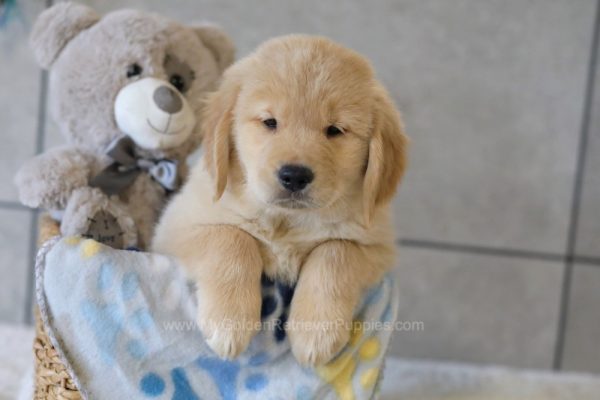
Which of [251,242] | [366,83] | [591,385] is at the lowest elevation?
[591,385]

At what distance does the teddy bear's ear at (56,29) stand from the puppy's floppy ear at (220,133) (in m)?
0.53

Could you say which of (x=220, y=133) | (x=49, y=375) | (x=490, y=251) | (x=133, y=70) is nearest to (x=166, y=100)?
(x=133, y=70)

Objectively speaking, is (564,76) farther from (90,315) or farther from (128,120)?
(90,315)

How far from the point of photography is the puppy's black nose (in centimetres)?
126

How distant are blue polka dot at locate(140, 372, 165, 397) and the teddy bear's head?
63 cm

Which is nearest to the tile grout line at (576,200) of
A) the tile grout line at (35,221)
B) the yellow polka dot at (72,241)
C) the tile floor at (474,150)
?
the tile floor at (474,150)

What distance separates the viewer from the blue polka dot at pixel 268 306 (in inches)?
53.1

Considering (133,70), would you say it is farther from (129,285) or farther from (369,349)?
(369,349)

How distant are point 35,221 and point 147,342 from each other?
1.38 meters

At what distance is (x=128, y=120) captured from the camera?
1.64m

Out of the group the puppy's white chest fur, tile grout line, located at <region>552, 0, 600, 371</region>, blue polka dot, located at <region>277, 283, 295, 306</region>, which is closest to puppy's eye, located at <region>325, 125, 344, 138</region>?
the puppy's white chest fur

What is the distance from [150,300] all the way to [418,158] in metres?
1.36

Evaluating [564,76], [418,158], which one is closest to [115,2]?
[418,158]

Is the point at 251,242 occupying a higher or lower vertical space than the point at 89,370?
higher
